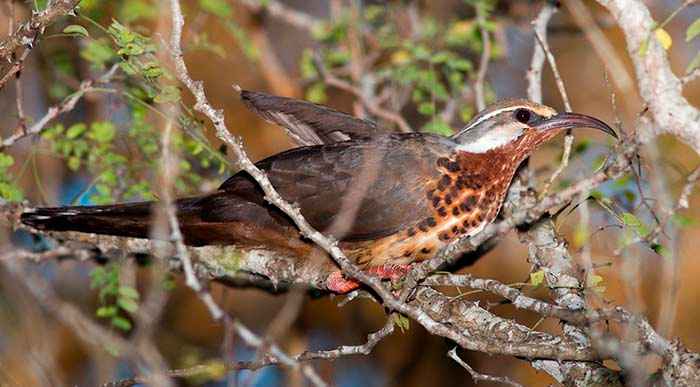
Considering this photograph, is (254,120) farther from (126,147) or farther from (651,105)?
(651,105)

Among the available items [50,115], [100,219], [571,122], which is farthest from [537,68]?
[50,115]

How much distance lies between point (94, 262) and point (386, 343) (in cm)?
325

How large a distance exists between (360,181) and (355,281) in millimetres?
507

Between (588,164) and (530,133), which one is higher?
(588,164)

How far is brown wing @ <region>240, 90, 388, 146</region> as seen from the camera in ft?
19.4

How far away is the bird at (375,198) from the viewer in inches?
203

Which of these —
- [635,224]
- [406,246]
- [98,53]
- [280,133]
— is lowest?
[635,224]

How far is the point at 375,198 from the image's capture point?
525 centimetres

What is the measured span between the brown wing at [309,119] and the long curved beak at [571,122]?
1024mm

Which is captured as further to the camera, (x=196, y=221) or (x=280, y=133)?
(x=280, y=133)

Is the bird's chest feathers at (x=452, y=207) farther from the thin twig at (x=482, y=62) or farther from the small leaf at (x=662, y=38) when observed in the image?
the small leaf at (x=662, y=38)

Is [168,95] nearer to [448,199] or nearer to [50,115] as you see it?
[50,115]

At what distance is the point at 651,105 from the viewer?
12.5 ft

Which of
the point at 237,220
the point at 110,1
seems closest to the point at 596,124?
the point at 237,220
